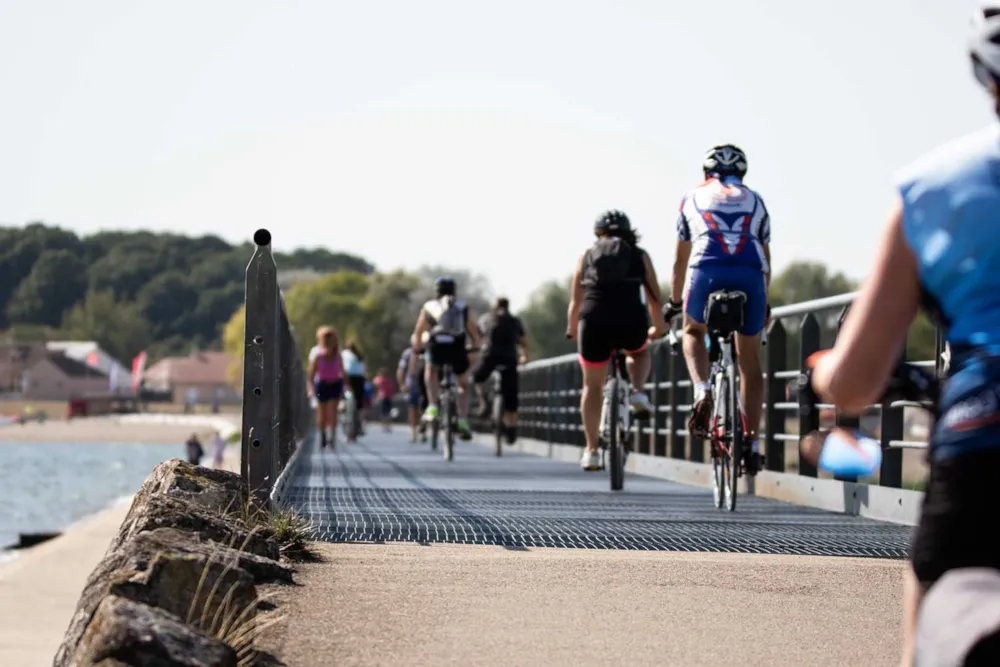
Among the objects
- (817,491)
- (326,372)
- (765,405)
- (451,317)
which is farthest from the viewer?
(326,372)

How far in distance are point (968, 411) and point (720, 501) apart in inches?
323

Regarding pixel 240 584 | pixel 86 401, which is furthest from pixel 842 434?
pixel 86 401

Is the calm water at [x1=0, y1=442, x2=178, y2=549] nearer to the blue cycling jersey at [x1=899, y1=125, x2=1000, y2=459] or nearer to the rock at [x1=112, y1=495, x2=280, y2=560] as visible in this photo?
the rock at [x1=112, y1=495, x2=280, y2=560]

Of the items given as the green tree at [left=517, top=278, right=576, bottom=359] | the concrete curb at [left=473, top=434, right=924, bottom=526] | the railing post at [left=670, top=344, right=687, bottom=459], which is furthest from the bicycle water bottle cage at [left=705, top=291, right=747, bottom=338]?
the green tree at [left=517, top=278, right=576, bottom=359]

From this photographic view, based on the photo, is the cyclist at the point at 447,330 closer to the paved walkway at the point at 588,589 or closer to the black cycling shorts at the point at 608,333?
the black cycling shorts at the point at 608,333

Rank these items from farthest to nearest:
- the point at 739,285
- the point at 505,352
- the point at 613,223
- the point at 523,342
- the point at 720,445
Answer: the point at 523,342
the point at 505,352
the point at 613,223
the point at 720,445
the point at 739,285

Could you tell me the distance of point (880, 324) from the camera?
286 cm

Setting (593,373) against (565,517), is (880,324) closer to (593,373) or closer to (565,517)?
(565,517)

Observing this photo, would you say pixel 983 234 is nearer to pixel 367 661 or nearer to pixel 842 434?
pixel 842 434

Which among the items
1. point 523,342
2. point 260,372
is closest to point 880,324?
point 260,372

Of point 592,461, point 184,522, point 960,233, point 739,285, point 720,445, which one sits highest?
point 739,285

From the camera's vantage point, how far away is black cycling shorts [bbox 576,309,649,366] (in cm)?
1227

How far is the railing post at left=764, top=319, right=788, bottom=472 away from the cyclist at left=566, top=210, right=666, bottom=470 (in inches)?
30.4

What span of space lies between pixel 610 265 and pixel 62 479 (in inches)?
3875
